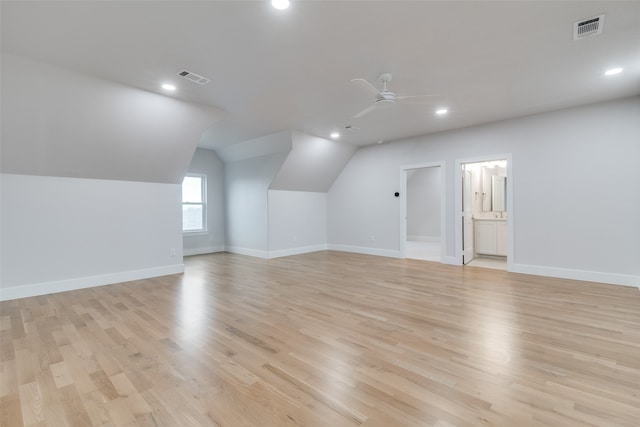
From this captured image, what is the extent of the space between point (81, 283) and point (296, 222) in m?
4.65

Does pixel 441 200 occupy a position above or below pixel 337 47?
below

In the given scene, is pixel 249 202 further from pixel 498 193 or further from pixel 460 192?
pixel 498 193

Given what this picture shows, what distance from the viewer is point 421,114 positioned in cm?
505

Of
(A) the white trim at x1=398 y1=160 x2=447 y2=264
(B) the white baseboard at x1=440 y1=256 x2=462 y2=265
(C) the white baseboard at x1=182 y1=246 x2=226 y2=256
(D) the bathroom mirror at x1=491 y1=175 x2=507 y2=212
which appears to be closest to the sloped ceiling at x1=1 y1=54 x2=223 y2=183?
(C) the white baseboard at x1=182 y1=246 x2=226 y2=256

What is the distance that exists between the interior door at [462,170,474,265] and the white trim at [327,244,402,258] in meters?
1.48

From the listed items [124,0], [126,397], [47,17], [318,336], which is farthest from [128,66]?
[318,336]

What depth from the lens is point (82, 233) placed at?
4586 millimetres

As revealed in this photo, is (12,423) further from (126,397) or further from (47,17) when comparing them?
(47,17)

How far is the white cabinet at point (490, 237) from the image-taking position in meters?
6.57

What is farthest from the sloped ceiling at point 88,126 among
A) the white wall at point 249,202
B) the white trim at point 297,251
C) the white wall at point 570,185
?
the white wall at point 570,185

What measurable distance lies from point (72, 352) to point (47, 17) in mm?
2871

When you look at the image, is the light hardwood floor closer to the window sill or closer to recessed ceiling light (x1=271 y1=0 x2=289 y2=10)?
recessed ceiling light (x1=271 y1=0 x2=289 y2=10)

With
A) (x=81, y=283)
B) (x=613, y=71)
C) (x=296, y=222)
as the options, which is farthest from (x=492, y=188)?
(x=81, y=283)

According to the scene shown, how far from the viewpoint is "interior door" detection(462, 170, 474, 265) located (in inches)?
237
